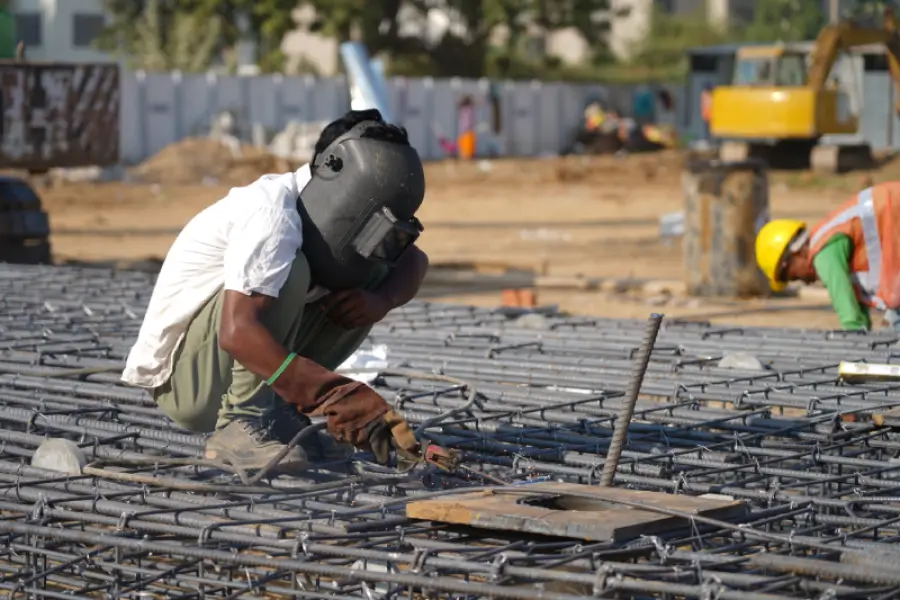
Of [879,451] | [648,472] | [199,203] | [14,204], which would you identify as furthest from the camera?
[199,203]

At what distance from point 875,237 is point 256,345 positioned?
347 centimetres

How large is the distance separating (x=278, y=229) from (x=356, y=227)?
0.83 ft

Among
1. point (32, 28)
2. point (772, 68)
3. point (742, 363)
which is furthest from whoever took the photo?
point (32, 28)

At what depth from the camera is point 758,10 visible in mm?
47125

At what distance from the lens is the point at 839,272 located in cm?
641

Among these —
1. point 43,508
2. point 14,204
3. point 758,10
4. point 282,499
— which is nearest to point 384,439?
point 282,499

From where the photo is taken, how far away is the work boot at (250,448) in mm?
4133

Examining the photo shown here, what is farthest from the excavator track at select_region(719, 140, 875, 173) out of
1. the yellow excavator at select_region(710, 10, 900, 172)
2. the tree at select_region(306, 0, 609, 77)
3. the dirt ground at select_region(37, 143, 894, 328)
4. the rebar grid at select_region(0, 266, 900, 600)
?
the rebar grid at select_region(0, 266, 900, 600)

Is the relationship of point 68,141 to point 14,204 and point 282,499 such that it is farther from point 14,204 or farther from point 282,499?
point 282,499

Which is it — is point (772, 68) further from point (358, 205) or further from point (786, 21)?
point (786, 21)

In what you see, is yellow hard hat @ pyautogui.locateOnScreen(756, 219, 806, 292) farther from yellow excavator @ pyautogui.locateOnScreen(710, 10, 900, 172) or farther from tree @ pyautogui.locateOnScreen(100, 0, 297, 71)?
tree @ pyautogui.locateOnScreen(100, 0, 297, 71)

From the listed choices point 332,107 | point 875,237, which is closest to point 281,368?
Result: point 875,237

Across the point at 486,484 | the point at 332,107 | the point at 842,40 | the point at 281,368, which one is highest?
the point at 842,40

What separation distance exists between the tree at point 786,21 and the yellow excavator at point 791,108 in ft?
64.8
